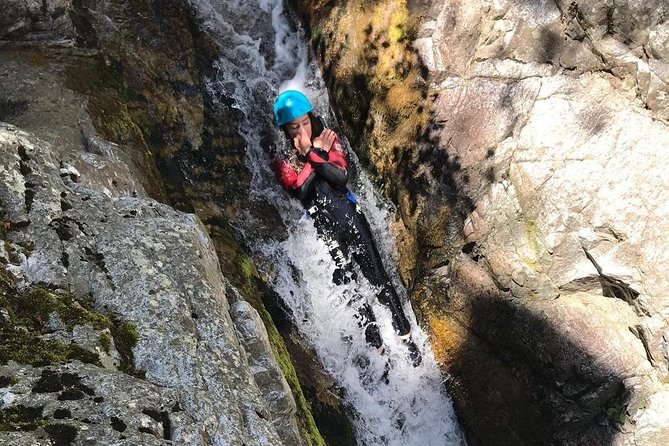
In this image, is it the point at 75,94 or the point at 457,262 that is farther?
the point at 457,262

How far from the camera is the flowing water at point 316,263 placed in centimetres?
733

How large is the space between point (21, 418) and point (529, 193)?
230 inches

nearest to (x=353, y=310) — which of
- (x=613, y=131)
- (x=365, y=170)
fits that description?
(x=365, y=170)

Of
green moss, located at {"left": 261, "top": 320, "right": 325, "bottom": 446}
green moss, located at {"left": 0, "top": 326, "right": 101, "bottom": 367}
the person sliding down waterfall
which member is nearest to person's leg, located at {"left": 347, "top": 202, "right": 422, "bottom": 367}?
the person sliding down waterfall

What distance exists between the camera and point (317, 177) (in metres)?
7.48

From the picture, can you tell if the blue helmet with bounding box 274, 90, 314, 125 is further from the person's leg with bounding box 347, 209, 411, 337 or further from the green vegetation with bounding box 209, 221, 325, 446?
the green vegetation with bounding box 209, 221, 325, 446

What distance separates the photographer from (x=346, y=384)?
23.7 ft

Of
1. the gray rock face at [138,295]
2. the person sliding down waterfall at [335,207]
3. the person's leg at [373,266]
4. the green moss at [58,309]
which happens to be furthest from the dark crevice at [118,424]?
the person's leg at [373,266]

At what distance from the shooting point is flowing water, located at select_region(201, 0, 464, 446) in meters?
7.33

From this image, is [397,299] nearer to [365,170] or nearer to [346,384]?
[346,384]

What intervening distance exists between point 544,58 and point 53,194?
564 centimetres

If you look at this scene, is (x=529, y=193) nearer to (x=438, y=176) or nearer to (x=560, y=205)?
(x=560, y=205)

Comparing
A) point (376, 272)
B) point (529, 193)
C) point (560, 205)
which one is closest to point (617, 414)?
point (560, 205)

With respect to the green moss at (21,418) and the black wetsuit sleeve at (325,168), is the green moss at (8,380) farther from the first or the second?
the black wetsuit sleeve at (325,168)
